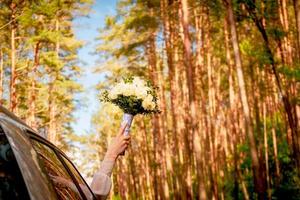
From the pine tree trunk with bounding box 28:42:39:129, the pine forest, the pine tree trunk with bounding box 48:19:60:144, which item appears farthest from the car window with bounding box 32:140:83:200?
the pine tree trunk with bounding box 48:19:60:144

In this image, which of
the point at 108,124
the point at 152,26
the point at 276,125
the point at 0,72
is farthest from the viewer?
the point at 108,124

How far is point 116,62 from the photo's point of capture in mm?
24594

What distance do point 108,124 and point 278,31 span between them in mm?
22662

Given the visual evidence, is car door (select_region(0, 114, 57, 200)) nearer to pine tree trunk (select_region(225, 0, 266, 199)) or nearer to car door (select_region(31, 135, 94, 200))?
car door (select_region(31, 135, 94, 200))

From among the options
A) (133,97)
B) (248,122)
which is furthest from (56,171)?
(248,122)

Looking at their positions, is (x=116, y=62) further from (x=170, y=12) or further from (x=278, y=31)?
(x=278, y=31)

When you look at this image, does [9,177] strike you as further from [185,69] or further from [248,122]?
[185,69]

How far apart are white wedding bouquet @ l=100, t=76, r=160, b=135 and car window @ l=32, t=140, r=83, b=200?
1.54 meters

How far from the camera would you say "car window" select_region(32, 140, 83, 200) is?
5.16ft

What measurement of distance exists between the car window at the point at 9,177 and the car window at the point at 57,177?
29cm

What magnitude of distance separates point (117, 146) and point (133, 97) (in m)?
0.71

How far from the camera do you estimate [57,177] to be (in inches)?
68.0

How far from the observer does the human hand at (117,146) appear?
114 inches

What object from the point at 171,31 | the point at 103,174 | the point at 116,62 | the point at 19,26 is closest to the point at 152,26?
the point at 171,31
